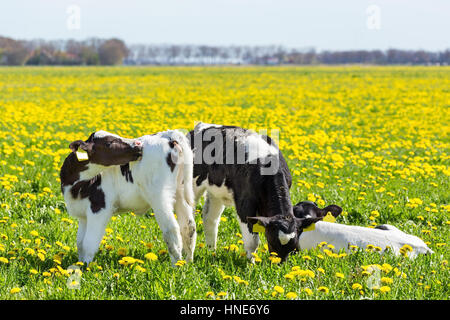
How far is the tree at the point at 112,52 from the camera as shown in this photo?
4579 inches

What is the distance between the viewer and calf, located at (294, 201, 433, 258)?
5.99 meters

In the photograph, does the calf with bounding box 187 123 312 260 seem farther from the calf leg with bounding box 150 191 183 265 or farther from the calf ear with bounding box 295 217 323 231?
the calf leg with bounding box 150 191 183 265

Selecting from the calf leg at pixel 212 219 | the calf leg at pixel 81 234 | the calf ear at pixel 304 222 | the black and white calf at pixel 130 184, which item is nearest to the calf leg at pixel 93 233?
the black and white calf at pixel 130 184

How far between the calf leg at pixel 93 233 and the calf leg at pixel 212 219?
154 cm

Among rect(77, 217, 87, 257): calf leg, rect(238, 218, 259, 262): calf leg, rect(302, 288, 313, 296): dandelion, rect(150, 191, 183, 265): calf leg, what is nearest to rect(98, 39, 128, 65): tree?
rect(77, 217, 87, 257): calf leg

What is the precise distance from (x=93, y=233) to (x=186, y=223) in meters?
0.93

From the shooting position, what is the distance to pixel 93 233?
536 centimetres

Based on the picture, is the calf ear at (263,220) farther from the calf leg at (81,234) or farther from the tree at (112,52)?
the tree at (112,52)

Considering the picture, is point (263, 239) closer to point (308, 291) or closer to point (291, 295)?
point (308, 291)

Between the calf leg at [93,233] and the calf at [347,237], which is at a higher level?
the calf leg at [93,233]

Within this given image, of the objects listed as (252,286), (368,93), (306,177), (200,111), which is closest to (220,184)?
(252,286)

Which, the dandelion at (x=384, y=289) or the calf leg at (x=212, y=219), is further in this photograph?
the calf leg at (x=212, y=219)

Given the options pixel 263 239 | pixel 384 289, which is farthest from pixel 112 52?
pixel 384 289
